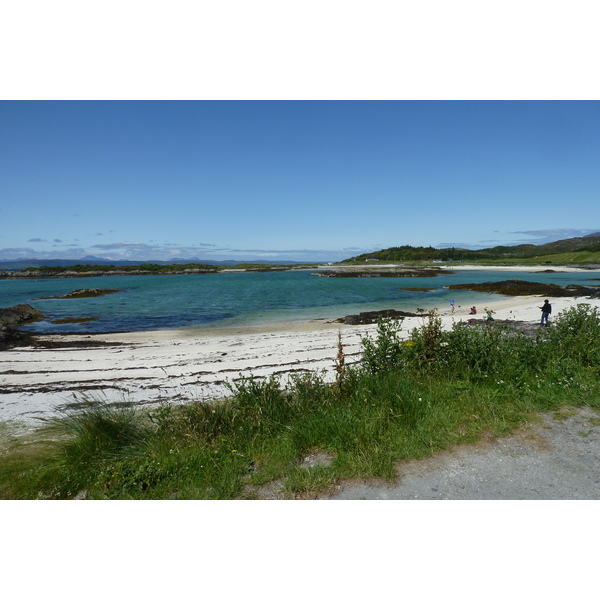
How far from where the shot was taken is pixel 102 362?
586 inches

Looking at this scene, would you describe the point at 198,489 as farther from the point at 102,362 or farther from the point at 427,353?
the point at 102,362

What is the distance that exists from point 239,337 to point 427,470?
16.8m

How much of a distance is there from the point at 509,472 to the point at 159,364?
1325cm

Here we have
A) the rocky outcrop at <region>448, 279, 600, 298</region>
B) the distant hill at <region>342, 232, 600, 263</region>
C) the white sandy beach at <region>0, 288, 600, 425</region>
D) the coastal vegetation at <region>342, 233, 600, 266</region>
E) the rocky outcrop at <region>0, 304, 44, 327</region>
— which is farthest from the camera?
the distant hill at <region>342, 232, 600, 263</region>

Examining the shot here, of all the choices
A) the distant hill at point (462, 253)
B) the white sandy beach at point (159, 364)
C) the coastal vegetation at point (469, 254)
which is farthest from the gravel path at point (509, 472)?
the distant hill at point (462, 253)

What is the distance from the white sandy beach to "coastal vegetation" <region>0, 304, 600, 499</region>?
128 centimetres

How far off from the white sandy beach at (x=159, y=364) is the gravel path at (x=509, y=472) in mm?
2856

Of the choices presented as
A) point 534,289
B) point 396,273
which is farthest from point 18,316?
point 396,273

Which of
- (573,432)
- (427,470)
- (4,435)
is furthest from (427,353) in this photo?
(4,435)

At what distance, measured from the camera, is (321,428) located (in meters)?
4.71

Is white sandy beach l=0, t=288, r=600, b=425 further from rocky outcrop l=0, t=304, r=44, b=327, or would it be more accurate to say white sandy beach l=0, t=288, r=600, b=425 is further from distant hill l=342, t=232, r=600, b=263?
distant hill l=342, t=232, r=600, b=263

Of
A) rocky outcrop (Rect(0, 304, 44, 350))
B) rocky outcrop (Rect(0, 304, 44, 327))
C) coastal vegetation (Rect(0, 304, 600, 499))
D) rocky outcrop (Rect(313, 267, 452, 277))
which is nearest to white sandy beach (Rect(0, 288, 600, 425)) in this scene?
coastal vegetation (Rect(0, 304, 600, 499))

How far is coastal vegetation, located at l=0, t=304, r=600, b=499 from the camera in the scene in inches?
155

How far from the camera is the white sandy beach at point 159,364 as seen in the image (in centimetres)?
1022
